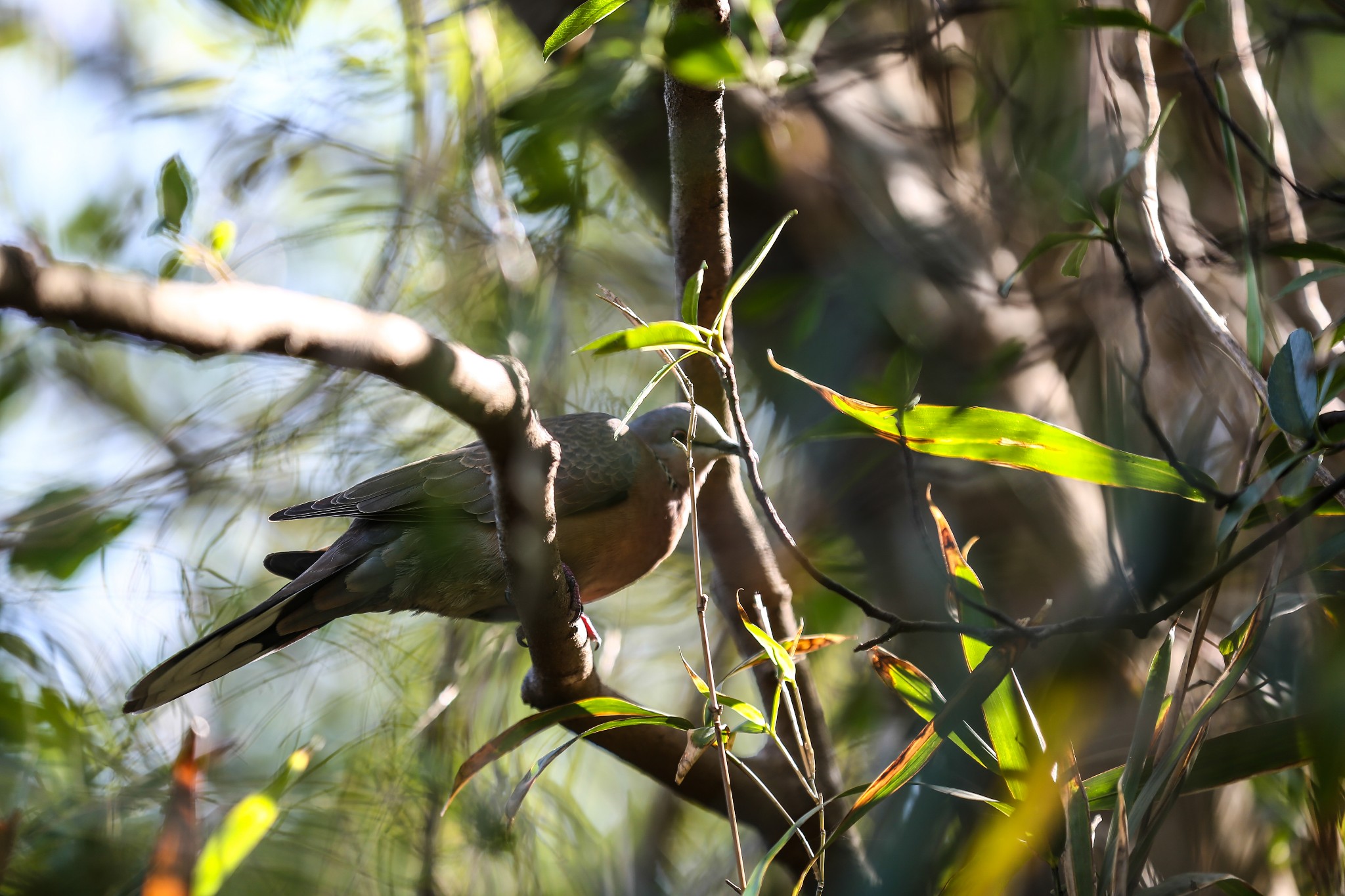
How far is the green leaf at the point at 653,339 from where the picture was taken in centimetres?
116

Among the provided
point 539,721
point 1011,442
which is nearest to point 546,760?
point 539,721

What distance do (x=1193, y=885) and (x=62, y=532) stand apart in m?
2.49

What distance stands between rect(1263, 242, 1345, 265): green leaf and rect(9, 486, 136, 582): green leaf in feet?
8.06

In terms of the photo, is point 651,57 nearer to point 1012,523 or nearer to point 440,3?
point 440,3

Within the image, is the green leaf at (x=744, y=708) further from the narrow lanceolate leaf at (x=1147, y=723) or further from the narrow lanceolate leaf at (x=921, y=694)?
the narrow lanceolate leaf at (x=1147, y=723)

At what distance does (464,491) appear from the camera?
2.45m

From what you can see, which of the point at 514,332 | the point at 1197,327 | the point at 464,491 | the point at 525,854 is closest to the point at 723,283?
the point at 514,332

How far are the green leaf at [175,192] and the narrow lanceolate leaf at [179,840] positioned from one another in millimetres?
1045

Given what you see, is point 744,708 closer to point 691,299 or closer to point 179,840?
point 691,299

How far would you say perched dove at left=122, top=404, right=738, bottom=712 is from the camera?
231 cm

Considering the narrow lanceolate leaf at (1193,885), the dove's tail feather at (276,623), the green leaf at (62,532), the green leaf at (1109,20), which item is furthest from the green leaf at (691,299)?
the green leaf at (62,532)

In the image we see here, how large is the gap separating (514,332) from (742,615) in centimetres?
128

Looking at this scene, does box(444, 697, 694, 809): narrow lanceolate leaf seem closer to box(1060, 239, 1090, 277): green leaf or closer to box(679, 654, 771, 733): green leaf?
box(679, 654, 771, 733): green leaf

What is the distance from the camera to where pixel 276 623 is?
7.92 feet
